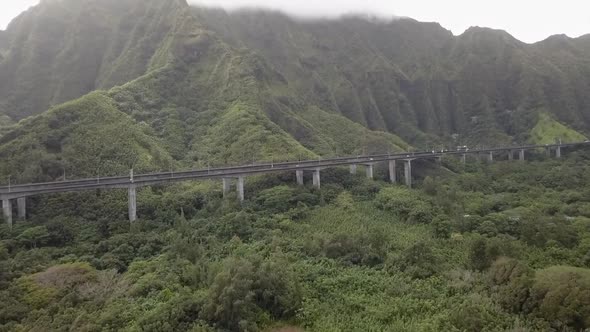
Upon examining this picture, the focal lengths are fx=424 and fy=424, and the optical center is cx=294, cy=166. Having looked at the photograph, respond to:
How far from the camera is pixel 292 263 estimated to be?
33781mm

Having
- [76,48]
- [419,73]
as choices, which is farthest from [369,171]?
[419,73]

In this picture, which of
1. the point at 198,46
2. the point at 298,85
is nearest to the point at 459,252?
the point at 198,46

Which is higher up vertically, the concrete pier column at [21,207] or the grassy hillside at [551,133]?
the grassy hillside at [551,133]

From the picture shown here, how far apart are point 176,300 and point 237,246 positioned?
11.7m

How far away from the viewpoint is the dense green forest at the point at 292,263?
24.8 metres

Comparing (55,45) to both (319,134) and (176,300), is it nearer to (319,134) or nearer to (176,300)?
(319,134)

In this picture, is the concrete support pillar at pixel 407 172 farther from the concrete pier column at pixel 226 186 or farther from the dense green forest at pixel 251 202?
the concrete pier column at pixel 226 186

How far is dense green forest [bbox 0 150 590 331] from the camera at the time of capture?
24766mm

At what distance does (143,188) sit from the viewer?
4903 cm

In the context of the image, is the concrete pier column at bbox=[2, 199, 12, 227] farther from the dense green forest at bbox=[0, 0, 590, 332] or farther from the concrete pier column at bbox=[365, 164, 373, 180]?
the concrete pier column at bbox=[365, 164, 373, 180]

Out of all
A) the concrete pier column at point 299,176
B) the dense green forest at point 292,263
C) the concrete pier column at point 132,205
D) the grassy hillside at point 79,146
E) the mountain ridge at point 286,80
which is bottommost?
the dense green forest at point 292,263

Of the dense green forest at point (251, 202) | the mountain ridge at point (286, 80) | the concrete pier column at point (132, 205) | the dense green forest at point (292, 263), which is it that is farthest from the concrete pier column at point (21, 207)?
the concrete pier column at point (132, 205)

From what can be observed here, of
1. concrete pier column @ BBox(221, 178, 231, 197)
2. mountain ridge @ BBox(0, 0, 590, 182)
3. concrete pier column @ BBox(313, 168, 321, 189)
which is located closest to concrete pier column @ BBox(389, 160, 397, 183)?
mountain ridge @ BBox(0, 0, 590, 182)

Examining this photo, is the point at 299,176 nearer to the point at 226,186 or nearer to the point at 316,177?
the point at 316,177
